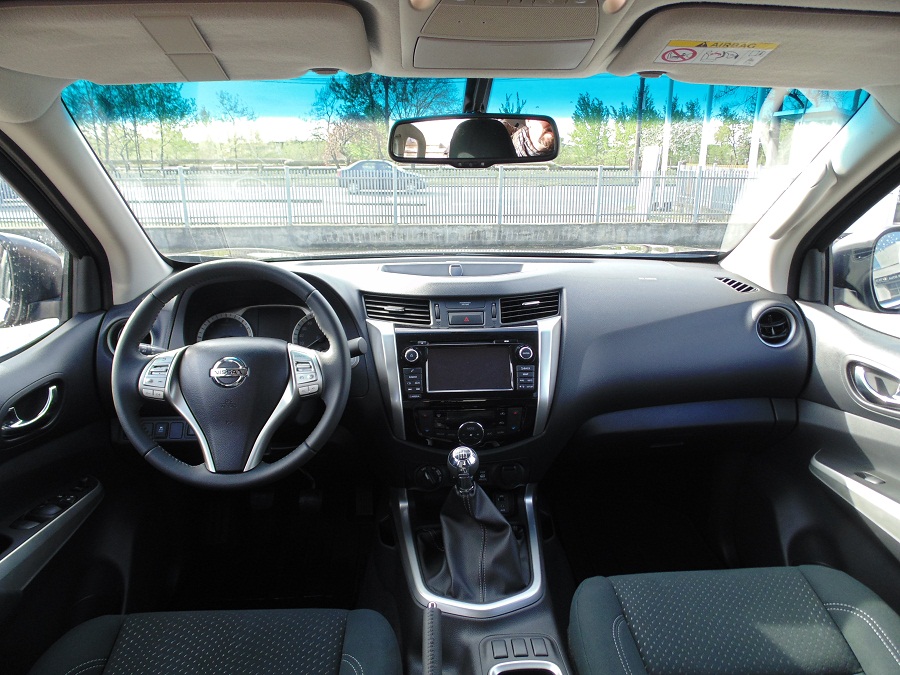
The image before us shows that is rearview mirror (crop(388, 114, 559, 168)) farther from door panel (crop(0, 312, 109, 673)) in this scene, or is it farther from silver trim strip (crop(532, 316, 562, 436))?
door panel (crop(0, 312, 109, 673))

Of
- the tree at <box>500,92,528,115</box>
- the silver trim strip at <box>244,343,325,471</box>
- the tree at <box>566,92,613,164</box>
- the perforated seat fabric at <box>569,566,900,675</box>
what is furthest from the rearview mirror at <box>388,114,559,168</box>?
the perforated seat fabric at <box>569,566,900,675</box>

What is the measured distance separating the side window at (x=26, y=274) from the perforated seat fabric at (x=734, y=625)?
6.58 ft

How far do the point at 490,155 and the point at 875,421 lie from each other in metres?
1.63

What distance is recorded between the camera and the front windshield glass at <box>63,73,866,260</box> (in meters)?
2.16

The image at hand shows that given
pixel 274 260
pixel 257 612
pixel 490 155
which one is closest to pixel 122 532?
pixel 257 612

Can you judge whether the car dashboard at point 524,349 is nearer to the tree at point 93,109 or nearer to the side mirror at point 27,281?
the side mirror at point 27,281

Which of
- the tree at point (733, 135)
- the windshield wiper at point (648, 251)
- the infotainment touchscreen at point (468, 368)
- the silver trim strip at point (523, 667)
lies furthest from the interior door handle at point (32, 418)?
the tree at point (733, 135)

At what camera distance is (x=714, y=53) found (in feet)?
5.16

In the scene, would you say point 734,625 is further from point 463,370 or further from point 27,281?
point 27,281

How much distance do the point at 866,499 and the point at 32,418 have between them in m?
2.76

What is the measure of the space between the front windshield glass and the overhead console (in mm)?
558

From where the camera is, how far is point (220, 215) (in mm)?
2574

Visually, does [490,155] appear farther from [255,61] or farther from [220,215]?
[220,215]

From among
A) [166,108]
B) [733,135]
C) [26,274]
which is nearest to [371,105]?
[166,108]
